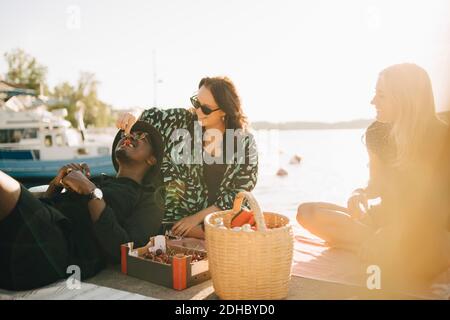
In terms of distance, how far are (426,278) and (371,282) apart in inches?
18.2

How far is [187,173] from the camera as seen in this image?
4.70m

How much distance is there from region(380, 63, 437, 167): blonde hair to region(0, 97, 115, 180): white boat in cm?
2080

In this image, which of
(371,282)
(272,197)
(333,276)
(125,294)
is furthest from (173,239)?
(272,197)

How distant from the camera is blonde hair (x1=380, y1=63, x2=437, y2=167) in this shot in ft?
10.3

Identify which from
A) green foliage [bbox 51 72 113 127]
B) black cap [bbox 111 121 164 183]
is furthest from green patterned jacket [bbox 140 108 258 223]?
green foliage [bbox 51 72 113 127]

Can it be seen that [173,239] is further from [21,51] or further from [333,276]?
[21,51]

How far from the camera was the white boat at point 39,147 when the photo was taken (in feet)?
74.4

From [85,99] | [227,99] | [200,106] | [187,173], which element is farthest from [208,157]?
[85,99]

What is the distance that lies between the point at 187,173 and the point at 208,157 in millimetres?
307

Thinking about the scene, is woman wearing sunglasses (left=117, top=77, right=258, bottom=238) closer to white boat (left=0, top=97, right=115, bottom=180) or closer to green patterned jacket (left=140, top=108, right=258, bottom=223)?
green patterned jacket (left=140, top=108, right=258, bottom=223)

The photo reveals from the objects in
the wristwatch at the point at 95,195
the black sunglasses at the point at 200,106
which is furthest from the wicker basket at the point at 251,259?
the black sunglasses at the point at 200,106

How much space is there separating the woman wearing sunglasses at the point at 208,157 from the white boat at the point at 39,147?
1859cm

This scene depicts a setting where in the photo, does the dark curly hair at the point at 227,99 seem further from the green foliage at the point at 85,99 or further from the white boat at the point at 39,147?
the green foliage at the point at 85,99

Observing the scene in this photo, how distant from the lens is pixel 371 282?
326cm
